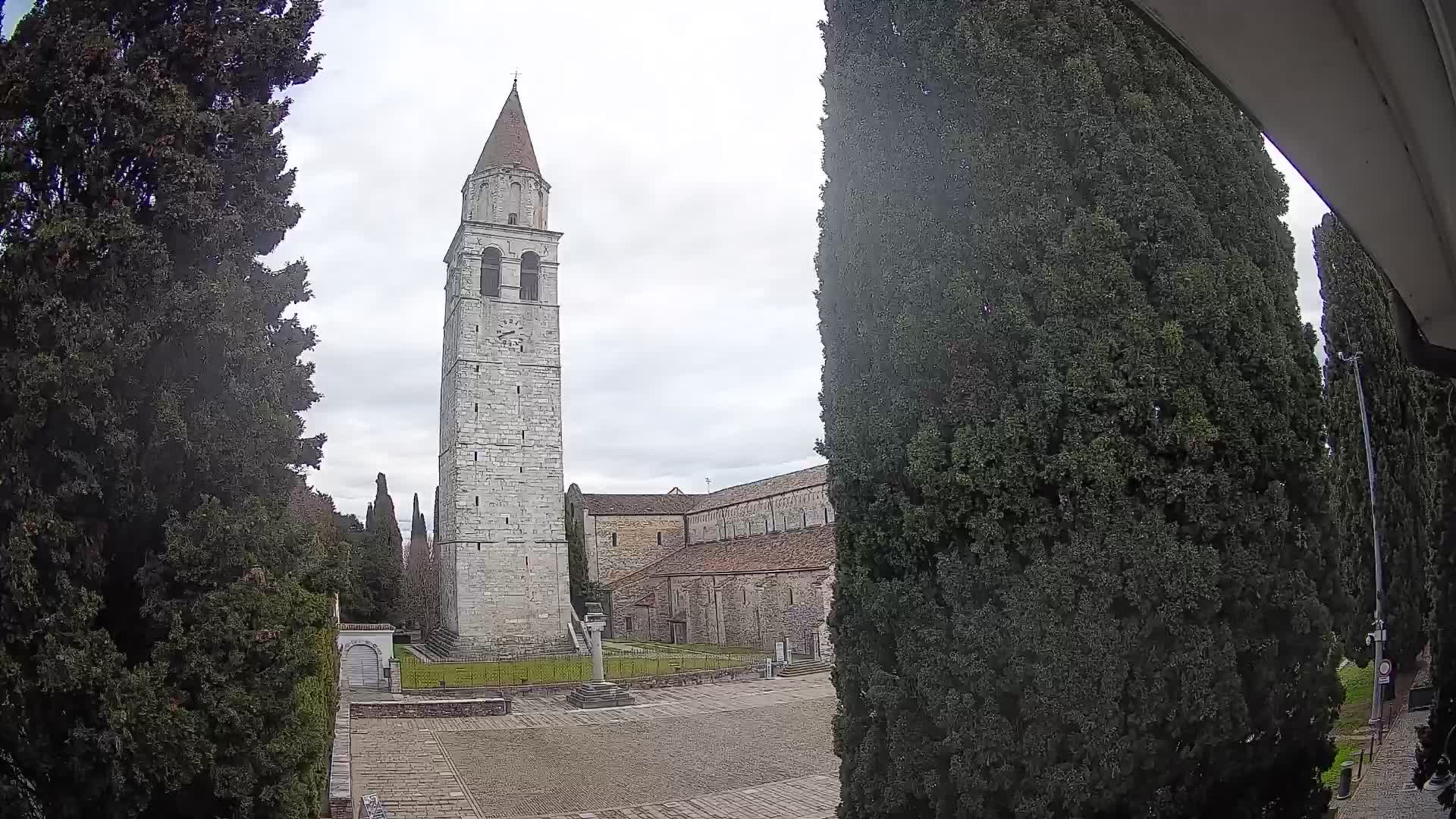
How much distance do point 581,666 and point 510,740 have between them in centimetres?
1159

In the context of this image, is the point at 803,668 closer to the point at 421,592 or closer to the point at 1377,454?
the point at 1377,454

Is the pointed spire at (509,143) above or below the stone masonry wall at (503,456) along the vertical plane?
above

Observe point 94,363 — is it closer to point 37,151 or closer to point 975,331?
point 37,151

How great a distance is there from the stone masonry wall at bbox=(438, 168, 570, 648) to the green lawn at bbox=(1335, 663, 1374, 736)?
25224 millimetres

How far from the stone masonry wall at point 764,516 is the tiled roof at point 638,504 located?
1.38 metres

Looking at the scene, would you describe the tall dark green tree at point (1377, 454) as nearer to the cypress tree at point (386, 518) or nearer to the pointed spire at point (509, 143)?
the pointed spire at point (509, 143)

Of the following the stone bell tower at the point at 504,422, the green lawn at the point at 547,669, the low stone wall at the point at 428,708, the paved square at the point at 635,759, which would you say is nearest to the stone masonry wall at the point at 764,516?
the green lawn at the point at 547,669

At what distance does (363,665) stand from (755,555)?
1714 cm

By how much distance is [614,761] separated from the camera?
15617 mm

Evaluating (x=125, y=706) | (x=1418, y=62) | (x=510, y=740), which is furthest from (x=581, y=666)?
(x=1418, y=62)

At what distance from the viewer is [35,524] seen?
5.10 meters

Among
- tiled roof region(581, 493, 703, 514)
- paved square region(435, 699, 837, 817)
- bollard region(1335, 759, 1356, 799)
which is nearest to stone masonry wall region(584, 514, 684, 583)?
tiled roof region(581, 493, 703, 514)

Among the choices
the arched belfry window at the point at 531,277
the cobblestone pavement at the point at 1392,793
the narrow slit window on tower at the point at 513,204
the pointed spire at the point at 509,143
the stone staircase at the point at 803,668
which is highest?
the pointed spire at the point at 509,143

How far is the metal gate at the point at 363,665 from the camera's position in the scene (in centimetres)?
2473
